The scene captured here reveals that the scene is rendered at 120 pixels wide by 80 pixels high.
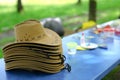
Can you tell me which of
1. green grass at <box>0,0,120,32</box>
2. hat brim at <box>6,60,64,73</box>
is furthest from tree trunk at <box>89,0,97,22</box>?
hat brim at <box>6,60,64,73</box>

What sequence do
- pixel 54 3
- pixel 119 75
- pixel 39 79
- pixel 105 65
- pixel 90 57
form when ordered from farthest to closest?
pixel 54 3, pixel 119 75, pixel 90 57, pixel 105 65, pixel 39 79

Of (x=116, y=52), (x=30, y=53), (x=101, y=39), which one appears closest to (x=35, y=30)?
(x=30, y=53)

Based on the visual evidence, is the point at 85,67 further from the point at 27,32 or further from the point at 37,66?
the point at 27,32

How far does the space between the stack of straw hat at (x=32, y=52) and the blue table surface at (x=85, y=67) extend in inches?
2.5

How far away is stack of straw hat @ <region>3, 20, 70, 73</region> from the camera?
8.02 ft

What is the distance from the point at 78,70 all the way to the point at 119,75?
2.01 m

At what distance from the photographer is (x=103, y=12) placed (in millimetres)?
11031

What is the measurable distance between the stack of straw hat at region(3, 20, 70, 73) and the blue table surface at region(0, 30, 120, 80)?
0.21 ft

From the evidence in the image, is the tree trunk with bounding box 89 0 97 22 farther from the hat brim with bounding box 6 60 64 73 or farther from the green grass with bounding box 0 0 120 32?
the hat brim with bounding box 6 60 64 73

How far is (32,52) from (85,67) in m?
0.57

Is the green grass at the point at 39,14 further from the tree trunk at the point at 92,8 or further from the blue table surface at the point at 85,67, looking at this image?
the blue table surface at the point at 85,67

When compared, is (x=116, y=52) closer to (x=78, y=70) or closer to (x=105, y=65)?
(x=105, y=65)

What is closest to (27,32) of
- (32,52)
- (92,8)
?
A: (32,52)

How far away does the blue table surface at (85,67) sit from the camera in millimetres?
2413
